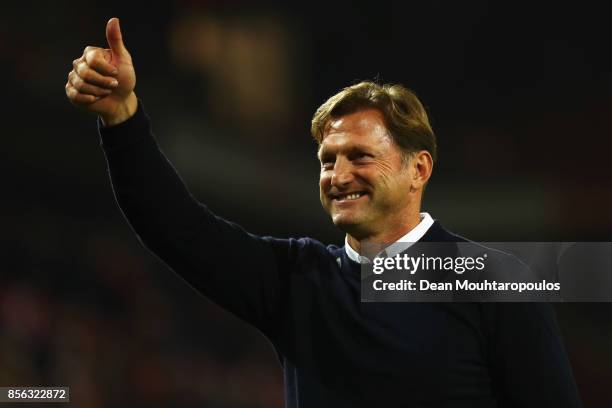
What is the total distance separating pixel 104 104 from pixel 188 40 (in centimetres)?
499

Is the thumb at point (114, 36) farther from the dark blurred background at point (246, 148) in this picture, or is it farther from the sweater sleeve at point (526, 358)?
the dark blurred background at point (246, 148)

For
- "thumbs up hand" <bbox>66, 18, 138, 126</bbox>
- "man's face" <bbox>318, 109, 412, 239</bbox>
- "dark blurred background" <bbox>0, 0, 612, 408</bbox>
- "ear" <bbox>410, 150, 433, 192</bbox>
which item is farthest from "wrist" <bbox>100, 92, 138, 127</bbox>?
"dark blurred background" <bbox>0, 0, 612, 408</bbox>

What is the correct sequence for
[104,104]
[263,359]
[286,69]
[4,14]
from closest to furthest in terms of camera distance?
[104,104] → [4,14] → [263,359] → [286,69]

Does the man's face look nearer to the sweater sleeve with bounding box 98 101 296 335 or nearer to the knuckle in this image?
the sweater sleeve with bounding box 98 101 296 335

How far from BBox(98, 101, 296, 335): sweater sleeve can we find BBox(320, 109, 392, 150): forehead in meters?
0.22

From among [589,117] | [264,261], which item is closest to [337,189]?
[264,261]

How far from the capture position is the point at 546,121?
21.7ft

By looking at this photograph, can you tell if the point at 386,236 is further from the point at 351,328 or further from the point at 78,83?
the point at 78,83

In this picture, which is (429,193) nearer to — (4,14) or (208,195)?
(208,195)

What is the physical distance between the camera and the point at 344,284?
1584mm

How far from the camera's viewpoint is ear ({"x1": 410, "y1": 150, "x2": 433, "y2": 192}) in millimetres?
1725

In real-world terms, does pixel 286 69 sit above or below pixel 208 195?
above

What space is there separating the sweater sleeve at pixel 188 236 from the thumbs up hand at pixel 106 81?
31mm

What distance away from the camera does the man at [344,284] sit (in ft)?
4.57
